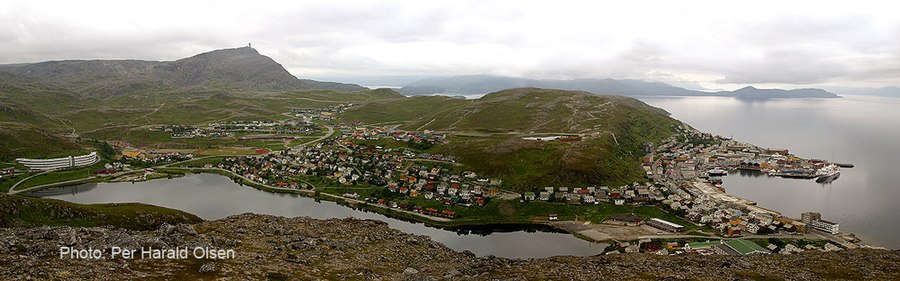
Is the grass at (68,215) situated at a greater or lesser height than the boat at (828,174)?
greater

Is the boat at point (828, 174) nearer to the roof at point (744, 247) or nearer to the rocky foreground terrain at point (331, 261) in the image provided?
the roof at point (744, 247)

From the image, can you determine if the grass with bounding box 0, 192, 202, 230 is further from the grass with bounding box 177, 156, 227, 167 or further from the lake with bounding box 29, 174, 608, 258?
the grass with bounding box 177, 156, 227, 167

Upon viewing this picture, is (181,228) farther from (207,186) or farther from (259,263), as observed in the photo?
(207,186)

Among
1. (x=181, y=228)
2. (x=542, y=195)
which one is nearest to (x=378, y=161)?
(x=542, y=195)

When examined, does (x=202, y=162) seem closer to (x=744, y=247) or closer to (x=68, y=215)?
(x=68, y=215)

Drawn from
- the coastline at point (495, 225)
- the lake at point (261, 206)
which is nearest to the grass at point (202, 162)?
the lake at point (261, 206)

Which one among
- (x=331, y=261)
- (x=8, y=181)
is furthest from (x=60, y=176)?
(x=331, y=261)
